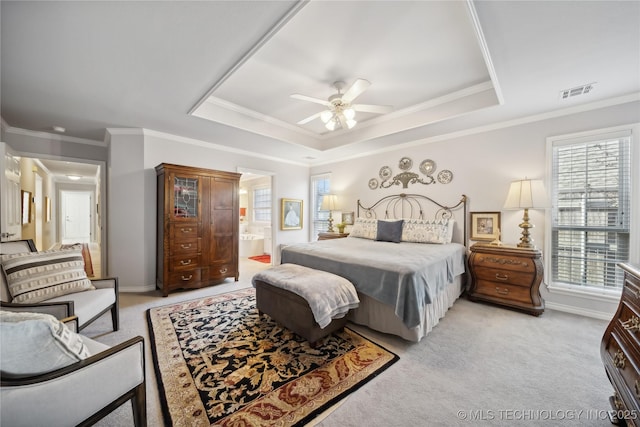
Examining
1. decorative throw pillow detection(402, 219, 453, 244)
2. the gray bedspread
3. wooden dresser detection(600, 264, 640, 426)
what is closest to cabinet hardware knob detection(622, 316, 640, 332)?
wooden dresser detection(600, 264, 640, 426)

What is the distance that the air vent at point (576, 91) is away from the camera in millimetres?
2629

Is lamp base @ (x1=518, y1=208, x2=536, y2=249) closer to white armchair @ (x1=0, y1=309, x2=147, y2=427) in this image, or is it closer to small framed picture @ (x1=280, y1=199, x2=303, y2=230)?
white armchair @ (x1=0, y1=309, x2=147, y2=427)

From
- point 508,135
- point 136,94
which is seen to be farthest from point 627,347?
point 136,94

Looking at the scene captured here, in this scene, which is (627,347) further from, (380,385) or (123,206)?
(123,206)

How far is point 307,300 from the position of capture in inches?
85.0

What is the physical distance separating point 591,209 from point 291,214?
509cm

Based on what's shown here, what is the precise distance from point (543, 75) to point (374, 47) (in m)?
1.72

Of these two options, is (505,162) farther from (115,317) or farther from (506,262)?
(115,317)

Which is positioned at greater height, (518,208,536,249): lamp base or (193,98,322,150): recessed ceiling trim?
(193,98,322,150): recessed ceiling trim

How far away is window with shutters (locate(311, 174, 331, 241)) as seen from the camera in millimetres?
6293

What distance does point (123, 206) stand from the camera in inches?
152

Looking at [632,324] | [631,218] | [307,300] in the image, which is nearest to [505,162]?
[631,218]

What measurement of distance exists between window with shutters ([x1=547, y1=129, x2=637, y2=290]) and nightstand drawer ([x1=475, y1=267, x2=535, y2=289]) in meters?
0.60

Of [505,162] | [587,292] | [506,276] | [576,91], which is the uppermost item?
[576,91]
